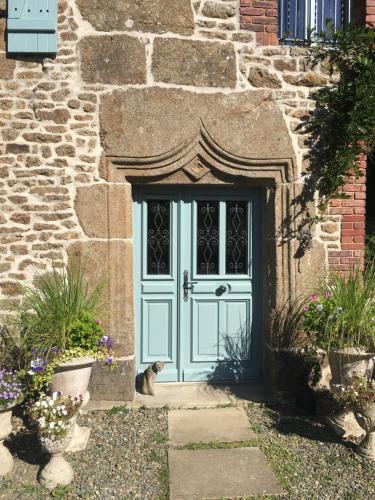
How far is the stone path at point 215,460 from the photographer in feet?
10.9

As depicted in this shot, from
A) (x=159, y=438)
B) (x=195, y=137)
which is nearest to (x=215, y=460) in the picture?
(x=159, y=438)

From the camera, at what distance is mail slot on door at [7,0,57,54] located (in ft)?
14.9

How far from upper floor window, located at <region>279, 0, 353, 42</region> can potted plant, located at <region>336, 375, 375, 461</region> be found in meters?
3.53

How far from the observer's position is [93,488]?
11.0 feet

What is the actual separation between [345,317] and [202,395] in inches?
67.7

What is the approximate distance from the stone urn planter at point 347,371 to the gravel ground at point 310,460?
0.37ft

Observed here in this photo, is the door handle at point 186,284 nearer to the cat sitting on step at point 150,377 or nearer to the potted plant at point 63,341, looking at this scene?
the cat sitting on step at point 150,377

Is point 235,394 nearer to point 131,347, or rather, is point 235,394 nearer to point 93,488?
point 131,347

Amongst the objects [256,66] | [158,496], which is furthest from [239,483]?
[256,66]

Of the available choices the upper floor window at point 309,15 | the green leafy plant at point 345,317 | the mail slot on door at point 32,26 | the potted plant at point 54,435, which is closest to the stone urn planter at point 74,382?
the potted plant at point 54,435

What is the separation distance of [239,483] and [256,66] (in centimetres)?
381

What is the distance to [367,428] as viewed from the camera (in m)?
3.71

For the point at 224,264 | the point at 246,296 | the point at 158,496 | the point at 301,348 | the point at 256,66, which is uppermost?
the point at 256,66

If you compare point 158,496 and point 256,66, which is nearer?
point 158,496
